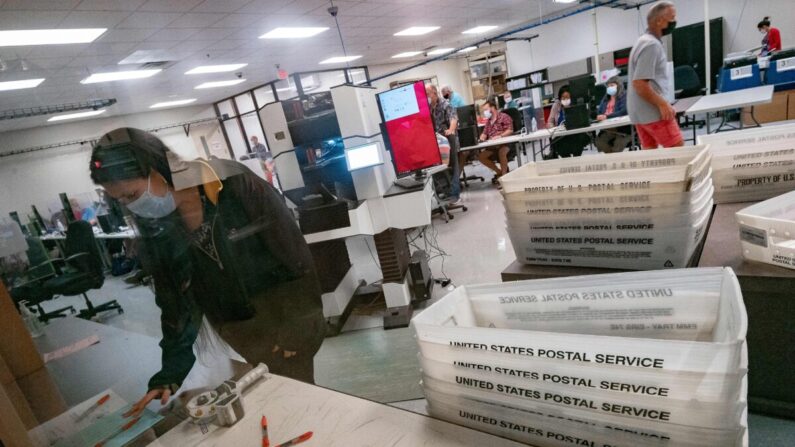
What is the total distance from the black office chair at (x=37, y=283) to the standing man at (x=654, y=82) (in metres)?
2.77

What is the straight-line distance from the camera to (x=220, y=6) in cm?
392

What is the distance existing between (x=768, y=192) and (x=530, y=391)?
1026 mm

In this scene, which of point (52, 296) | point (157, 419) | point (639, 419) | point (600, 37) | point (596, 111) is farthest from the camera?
point (600, 37)

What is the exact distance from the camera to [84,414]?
61 centimetres

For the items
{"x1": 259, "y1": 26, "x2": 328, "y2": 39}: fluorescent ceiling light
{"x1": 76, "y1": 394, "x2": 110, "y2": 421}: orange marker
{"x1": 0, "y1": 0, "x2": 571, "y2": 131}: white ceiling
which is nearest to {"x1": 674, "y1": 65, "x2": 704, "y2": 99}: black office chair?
{"x1": 0, "y1": 0, "x2": 571, "y2": 131}: white ceiling

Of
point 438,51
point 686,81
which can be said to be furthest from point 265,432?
point 438,51

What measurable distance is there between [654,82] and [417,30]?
22.5 feet

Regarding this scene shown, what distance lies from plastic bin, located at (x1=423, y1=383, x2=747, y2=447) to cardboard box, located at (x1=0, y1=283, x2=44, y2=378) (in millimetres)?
604

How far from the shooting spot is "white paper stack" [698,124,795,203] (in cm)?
92

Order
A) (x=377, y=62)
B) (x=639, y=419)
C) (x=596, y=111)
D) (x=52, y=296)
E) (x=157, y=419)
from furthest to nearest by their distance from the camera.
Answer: (x=377, y=62)
(x=596, y=111)
(x=157, y=419)
(x=52, y=296)
(x=639, y=419)

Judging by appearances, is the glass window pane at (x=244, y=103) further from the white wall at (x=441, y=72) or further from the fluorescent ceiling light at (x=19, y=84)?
the white wall at (x=441, y=72)

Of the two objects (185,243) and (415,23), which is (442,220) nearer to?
(185,243)

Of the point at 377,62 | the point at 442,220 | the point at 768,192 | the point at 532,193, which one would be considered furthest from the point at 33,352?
the point at 377,62

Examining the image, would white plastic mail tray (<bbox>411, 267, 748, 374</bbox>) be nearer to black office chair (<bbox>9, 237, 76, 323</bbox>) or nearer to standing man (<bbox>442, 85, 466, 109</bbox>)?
black office chair (<bbox>9, 237, 76, 323</bbox>)
